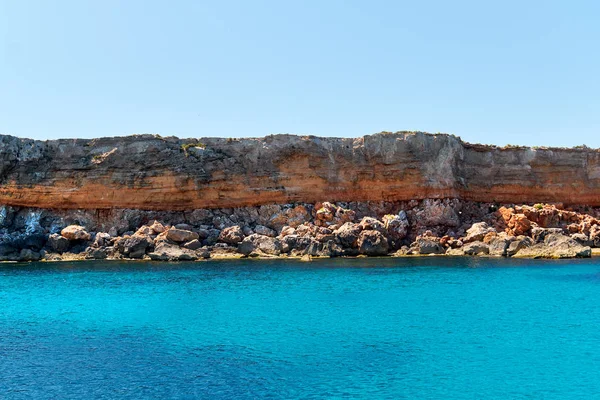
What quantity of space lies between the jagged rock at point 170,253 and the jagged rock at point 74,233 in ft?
22.7

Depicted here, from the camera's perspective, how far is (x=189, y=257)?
4197 cm

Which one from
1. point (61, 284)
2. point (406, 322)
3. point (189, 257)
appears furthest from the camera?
point (189, 257)

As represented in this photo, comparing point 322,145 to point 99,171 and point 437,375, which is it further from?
point 437,375

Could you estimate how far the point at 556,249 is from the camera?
39.1 m

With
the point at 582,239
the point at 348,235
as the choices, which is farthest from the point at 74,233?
the point at 582,239

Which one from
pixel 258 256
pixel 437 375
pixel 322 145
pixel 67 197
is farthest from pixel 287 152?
pixel 437 375

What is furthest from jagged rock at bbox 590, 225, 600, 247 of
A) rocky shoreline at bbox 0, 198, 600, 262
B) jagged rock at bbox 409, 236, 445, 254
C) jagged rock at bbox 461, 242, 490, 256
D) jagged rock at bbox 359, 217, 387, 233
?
jagged rock at bbox 359, 217, 387, 233

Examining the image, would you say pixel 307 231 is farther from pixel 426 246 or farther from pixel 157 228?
pixel 157 228

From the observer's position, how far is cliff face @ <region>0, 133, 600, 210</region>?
4800 cm

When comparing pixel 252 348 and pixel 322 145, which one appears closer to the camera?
pixel 252 348

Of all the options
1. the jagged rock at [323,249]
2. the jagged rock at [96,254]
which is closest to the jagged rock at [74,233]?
the jagged rock at [96,254]

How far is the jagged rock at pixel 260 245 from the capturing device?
4300 centimetres

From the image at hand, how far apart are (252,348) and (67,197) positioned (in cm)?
3702

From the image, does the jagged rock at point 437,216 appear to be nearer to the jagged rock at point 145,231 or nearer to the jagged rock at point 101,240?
the jagged rock at point 145,231
